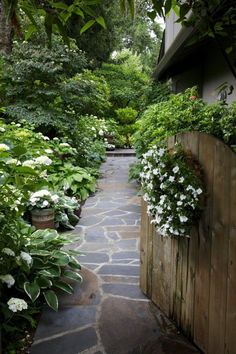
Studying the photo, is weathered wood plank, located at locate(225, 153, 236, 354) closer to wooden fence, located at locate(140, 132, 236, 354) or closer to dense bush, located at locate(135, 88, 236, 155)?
wooden fence, located at locate(140, 132, 236, 354)

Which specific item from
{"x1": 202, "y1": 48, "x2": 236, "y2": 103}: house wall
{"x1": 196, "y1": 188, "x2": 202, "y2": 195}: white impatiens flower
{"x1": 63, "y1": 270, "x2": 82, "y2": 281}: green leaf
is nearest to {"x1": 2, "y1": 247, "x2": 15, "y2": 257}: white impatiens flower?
{"x1": 63, "y1": 270, "x2": 82, "y2": 281}: green leaf

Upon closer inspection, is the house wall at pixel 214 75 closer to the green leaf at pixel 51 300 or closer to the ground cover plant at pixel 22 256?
the ground cover plant at pixel 22 256

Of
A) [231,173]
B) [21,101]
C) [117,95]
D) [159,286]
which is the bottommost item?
[159,286]

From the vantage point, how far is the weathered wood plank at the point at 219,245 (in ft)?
6.90

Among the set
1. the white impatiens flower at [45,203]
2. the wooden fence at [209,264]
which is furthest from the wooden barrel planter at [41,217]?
the wooden fence at [209,264]

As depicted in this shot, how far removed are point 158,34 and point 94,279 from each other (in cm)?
2478

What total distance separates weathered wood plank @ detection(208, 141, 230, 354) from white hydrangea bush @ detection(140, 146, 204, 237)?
13cm

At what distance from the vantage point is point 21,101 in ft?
27.6

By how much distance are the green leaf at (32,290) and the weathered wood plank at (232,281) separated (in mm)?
1415

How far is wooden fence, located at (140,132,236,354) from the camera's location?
2.09 metres

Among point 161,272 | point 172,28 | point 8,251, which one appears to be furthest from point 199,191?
point 172,28

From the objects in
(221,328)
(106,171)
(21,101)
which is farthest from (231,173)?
(106,171)

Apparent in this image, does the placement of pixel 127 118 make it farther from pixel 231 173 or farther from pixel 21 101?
pixel 231 173

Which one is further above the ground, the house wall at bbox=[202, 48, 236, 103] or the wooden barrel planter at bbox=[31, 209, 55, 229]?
the house wall at bbox=[202, 48, 236, 103]
